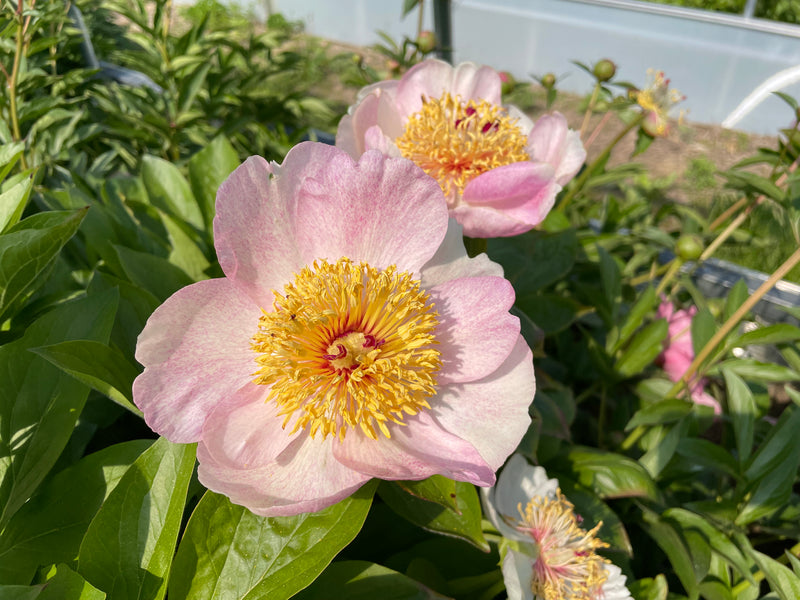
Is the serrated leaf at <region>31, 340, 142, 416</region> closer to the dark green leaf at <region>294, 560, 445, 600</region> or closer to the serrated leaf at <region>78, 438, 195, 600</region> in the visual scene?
the serrated leaf at <region>78, 438, 195, 600</region>

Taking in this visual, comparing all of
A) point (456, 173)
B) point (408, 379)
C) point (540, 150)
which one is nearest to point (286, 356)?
point (408, 379)

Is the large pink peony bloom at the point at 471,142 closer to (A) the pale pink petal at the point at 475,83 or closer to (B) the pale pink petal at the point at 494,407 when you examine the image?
(A) the pale pink petal at the point at 475,83

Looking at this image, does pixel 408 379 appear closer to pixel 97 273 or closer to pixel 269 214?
pixel 269 214

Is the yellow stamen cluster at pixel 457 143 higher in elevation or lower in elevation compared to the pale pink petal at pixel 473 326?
higher

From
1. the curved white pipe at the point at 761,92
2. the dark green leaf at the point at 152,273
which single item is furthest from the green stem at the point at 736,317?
the curved white pipe at the point at 761,92

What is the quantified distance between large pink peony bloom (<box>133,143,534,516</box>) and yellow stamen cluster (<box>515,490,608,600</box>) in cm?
24

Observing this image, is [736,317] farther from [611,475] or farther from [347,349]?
[347,349]

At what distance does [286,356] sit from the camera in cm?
56

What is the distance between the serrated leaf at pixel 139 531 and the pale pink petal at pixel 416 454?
0.15 meters

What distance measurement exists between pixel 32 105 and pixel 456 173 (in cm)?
83

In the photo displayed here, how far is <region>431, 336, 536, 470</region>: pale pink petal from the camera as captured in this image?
1.83 ft

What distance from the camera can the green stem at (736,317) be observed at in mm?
914

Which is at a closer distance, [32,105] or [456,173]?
[456,173]

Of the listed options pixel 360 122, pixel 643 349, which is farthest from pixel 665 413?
pixel 360 122
